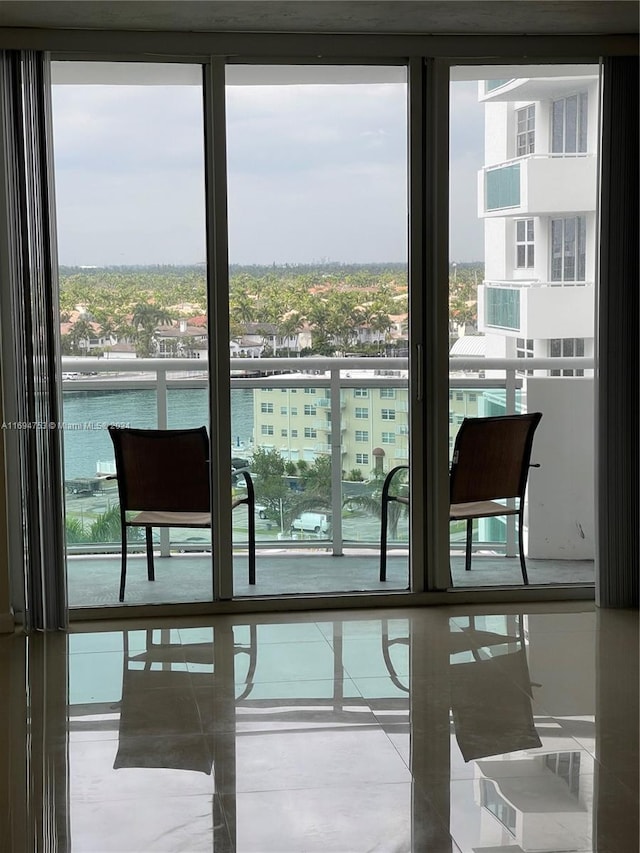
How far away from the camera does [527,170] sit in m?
4.72

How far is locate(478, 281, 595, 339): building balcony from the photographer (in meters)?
4.77

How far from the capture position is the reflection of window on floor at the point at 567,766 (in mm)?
3004

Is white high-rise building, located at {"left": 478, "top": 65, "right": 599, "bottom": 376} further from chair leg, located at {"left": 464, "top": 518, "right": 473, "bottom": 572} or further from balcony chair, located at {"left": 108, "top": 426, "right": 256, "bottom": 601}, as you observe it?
balcony chair, located at {"left": 108, "top": 426, "right": 256, "bottom": 601}

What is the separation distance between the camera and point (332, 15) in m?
4.23

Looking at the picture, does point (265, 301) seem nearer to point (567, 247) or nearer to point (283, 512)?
point (283, 512)

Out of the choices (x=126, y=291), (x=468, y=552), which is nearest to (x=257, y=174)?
(x=126, y=291)

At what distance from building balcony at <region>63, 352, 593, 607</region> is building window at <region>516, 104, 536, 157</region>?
0.99 metres

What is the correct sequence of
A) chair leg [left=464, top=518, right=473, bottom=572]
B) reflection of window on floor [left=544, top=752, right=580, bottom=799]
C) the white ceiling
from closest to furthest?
reflection of window on floor [left=544, top=752, right=580, bottom=799] < the white ceiling < chair leg [left=464, top=518, right=473, bottom=572]

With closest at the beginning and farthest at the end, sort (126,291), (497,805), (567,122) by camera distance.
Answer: (497,805)
(126,291)
(567,122)

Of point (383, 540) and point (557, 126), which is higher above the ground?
point (557, 126)

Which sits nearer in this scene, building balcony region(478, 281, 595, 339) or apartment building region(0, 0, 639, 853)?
apartment building region(0, 0, 639, 853)

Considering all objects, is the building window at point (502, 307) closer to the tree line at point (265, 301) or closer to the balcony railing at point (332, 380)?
the tree line at point (265, 301)

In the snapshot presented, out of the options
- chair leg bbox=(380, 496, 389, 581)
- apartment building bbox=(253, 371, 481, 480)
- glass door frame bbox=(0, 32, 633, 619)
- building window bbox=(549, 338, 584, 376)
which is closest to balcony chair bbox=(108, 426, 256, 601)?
glass door frame bbox=(0, 32, 633, 619)

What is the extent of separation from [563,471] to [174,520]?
1884 millimetres
